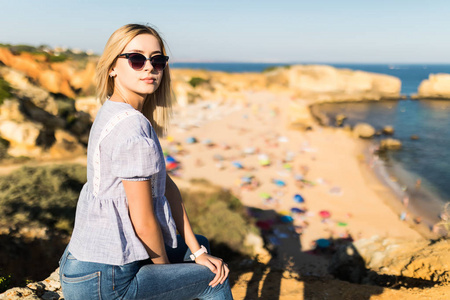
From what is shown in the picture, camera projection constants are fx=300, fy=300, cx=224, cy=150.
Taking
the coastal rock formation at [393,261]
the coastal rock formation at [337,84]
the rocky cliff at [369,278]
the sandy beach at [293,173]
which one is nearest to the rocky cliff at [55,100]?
the sandy beach at [293,173]

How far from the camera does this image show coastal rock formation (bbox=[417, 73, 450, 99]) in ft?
186

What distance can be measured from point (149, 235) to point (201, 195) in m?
7.38

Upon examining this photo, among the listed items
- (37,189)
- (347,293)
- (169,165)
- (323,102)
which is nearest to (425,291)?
(347,293)

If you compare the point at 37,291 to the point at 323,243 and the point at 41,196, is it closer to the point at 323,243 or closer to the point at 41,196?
the point at 41,196

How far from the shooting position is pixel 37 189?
22.1 ft

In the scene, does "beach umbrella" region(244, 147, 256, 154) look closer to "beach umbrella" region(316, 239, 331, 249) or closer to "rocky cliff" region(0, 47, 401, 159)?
"rocky cliff" region(0, 47, 401, 159)

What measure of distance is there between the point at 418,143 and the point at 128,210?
2794cm

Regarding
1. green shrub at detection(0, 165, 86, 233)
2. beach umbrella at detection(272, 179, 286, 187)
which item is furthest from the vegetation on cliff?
beach umbrella at detection(272, 179, 286, 187)

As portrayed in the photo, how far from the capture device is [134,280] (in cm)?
134

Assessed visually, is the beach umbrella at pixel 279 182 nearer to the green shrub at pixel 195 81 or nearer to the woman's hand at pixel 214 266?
the woman's hand at pixel 214 266

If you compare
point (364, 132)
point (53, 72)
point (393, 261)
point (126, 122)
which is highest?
point (53, 72)

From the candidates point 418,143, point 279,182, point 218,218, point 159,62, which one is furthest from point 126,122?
point 418,143

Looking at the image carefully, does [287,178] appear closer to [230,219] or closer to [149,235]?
[230,219]

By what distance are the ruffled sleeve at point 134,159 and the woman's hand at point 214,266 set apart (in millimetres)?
594
